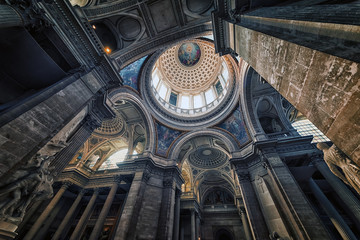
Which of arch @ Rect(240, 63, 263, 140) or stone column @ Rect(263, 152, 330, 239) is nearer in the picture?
stone column @ Rect(263, 152, 330, 239)

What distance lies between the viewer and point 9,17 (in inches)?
111

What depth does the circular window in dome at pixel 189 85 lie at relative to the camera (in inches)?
499

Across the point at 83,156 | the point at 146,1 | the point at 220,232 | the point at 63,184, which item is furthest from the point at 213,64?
the point at 220,232

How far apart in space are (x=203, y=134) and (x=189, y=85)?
336 inches

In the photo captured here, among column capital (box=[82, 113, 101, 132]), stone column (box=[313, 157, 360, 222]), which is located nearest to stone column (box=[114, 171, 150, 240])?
column capital (box=[82, 113, 101, 132])

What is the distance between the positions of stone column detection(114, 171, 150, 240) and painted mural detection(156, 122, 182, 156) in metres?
2.70

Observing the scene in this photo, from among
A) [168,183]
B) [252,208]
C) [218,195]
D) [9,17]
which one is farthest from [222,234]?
[9,17]

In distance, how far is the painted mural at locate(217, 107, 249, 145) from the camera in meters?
9.91

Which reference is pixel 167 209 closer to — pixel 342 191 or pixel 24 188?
pixel 24 188

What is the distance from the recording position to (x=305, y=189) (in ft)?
24.9

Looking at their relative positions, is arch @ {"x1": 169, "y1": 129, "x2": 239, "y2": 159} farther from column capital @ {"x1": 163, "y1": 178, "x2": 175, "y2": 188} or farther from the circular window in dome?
column capital @ {"x1": 163, "y1": 178, "x2": 175, "y2": 188}

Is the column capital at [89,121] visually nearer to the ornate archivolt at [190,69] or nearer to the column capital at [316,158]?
the column capital at [316,158]

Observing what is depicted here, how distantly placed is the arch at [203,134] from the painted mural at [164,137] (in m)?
0.56

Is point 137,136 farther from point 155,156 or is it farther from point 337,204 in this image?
point 337,204
